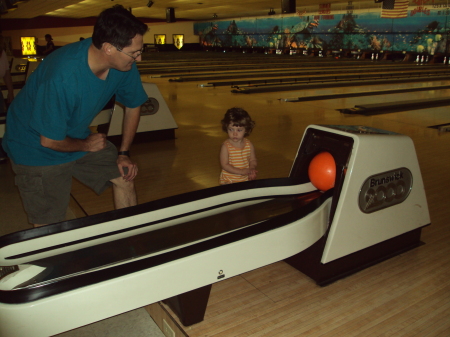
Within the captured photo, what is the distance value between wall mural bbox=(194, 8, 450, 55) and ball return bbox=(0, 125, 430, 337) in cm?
1463

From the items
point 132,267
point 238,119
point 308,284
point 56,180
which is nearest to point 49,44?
point 238,119

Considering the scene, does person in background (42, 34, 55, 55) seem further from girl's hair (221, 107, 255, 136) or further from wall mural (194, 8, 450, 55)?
wall mural (194, 8, 450, 55)

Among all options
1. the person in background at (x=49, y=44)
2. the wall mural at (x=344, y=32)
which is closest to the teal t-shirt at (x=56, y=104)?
the person in background at (x=49, y=44)

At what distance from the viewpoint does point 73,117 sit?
1.61m

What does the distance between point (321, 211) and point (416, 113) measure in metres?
4.82

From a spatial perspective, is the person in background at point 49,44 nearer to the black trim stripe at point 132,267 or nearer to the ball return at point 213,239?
the ball return at point 213,239

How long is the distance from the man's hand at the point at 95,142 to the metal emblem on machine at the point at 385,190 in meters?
1.04

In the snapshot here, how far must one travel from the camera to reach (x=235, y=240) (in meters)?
1.34

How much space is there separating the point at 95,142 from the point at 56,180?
22cm

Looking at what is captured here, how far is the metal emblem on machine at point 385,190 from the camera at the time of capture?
1.64 metres

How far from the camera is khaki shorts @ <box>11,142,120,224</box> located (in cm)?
168

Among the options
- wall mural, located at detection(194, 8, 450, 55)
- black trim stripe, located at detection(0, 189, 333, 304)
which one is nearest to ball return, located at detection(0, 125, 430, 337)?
black trim stripe, located at detection(0, 189, 333, 304)

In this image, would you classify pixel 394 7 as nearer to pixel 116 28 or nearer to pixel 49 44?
pixel 49 44

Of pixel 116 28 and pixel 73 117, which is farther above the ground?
pixel 116 28
